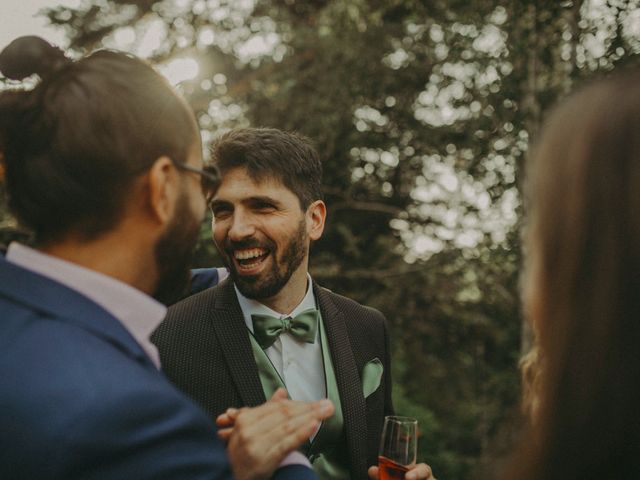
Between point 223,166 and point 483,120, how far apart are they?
311cm

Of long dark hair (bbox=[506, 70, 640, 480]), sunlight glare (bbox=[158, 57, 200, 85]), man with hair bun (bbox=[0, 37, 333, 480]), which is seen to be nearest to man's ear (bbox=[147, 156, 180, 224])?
man with hair bun (bbox=[0, 37, 333, 480])

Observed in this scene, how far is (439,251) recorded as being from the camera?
620 cm

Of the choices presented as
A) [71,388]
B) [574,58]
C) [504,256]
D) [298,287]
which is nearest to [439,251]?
[504,256]

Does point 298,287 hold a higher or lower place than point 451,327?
higher

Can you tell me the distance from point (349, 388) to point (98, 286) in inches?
62.3

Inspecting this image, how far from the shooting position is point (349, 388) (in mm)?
2615

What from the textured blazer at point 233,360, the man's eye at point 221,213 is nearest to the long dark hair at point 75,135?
the textured blazer at point 233,360

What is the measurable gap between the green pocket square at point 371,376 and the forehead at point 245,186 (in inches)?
38.4

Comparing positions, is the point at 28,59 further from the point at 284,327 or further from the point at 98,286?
the point at 284,327

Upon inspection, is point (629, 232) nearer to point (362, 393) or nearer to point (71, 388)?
point (71, 388)

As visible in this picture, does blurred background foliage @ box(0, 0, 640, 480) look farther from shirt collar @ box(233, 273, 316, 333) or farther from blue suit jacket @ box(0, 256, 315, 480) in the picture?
blue suit jacket @ box(0, 256, 315, 480)

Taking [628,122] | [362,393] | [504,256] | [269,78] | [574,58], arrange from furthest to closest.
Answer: [269,78] → [504,256] → [574,58] → [362,393] → [628,122]

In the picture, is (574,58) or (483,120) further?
(483,120)

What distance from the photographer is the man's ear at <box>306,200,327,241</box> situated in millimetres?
3031
